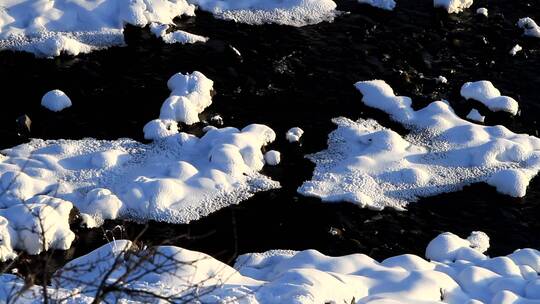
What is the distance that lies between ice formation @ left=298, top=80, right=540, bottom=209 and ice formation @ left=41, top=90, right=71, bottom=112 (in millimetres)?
5676

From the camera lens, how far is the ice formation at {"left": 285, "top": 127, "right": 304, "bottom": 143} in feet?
60.1

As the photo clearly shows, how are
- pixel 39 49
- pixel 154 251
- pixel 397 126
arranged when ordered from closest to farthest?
pixel 154 251 < pixel 397 126 < pixel 39 49

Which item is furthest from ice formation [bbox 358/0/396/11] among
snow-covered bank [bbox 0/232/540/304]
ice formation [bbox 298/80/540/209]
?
snow-covered bank [bbox 0/232/540/304]

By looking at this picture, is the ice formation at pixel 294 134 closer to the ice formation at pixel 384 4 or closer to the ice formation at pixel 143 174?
the ice formation at pixel 143 174

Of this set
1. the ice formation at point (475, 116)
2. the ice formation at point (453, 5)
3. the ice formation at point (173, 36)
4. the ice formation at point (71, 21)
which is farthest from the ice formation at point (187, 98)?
the ice formation at point (453, 5)

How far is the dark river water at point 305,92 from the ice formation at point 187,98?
26 cm

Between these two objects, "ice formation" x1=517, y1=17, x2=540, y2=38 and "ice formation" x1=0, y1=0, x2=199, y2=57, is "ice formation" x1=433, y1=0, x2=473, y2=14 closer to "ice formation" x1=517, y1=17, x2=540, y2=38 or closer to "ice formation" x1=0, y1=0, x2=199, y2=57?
"ice formation" x1=517, y1=17, x2=540, y2=38

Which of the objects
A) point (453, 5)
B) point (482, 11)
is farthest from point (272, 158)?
point (482, 11)

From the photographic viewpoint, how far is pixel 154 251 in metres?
8.89

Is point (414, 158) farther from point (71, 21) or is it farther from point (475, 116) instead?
point (71, 21)

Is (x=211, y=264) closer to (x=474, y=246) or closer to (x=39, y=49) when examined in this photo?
(x=474, y=246)

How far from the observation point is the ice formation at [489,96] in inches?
775

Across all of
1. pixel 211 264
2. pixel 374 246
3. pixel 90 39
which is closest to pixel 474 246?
pixel 374 246

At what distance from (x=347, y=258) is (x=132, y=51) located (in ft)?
30.3
